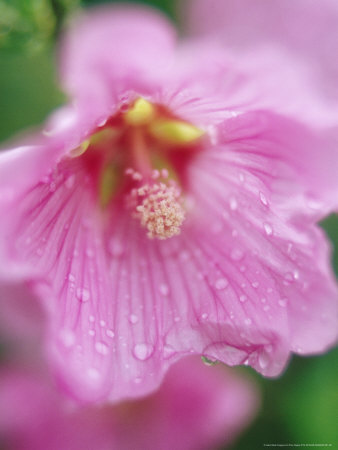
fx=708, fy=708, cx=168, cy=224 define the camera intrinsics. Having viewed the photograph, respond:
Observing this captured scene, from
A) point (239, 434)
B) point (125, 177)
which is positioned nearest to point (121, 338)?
point (125, 177)

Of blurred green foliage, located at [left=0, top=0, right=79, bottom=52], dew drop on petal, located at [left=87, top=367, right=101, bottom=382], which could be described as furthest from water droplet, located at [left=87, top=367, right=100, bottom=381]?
blurred green foliage, located at [left=0, top=0, right=79, bottom=52]

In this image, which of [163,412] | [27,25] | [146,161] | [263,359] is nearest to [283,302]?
[263,359]

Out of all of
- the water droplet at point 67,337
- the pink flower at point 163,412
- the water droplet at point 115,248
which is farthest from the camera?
the pink flower at point 163,412

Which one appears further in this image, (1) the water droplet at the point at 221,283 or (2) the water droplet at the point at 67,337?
(1) the water droplet at the point at 221,283

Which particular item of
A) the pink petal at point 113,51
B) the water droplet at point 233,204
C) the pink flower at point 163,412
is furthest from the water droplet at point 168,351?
the pink flower at point 163,412

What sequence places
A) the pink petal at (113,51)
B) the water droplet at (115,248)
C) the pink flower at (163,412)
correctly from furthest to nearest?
1. the pink flower at (163,412)
2. the water droplet at (115,248)
3. the pink petal at (113,51)

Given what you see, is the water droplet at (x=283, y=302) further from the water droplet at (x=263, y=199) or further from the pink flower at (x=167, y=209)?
the water droplet at (x=263, y=199)
